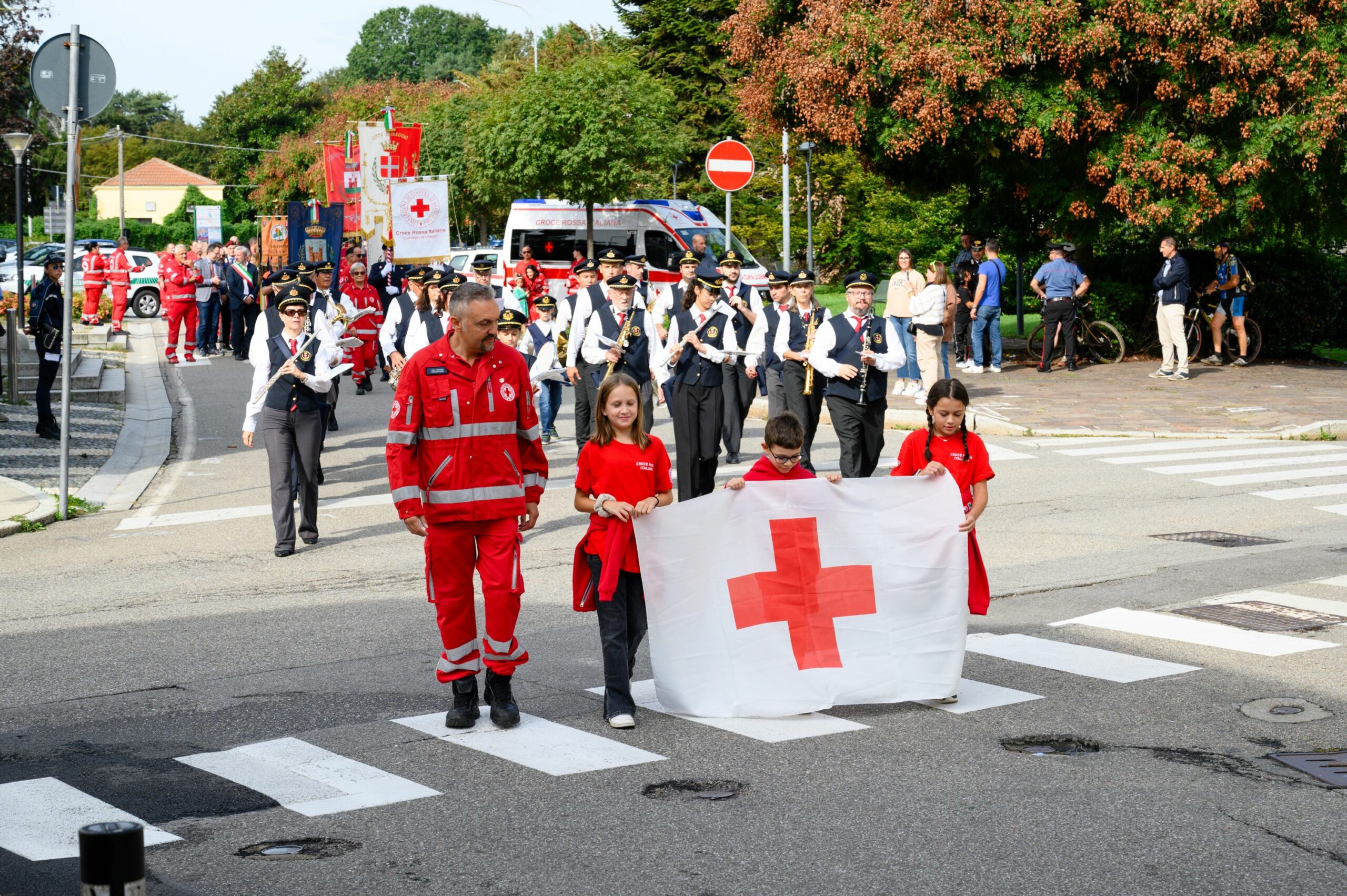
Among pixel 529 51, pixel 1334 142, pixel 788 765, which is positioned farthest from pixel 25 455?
pixel 529 51

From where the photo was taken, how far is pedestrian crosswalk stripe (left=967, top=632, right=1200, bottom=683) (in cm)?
760

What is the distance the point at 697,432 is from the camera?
1280cm

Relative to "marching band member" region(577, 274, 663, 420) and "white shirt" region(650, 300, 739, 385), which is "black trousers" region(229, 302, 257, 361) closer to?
"marching band member" region(577, 274, 663, 420)

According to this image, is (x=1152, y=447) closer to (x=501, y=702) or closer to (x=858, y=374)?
(x=858, y=374)

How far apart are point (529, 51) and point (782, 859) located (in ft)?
262

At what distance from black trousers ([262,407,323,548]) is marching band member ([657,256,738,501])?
2886 millimetres

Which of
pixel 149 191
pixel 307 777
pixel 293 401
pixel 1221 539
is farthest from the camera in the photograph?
pixel 149 191

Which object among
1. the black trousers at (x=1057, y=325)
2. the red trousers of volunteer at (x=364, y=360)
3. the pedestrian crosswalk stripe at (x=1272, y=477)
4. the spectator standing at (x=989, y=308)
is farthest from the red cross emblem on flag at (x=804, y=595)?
the black trousers at (x=1057, y=325)

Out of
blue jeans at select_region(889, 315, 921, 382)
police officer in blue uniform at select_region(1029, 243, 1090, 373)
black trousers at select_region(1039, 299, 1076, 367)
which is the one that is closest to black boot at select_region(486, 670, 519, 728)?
blue jeans at select_region(889, 315, 921, 382)

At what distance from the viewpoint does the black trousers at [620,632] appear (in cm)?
668

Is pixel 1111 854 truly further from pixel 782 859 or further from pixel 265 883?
pixel 265 883

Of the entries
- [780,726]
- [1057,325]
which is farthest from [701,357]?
[1057,325]

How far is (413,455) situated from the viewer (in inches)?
257

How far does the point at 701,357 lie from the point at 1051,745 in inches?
273
